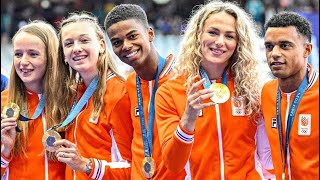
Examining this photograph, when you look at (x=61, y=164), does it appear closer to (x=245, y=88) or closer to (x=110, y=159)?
(x=110, y=159)

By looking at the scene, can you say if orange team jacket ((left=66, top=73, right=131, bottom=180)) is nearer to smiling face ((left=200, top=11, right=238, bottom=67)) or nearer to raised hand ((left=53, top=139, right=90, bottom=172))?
raised hand ((left=53, top=139, right=90, bottom=172))

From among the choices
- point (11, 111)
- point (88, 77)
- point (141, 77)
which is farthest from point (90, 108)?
point (11, 111)

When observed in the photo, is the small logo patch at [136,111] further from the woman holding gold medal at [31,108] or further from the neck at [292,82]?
the neck at [292,82]

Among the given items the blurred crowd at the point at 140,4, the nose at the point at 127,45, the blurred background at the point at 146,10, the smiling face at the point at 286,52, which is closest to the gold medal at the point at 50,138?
the nose at the point at 127,45

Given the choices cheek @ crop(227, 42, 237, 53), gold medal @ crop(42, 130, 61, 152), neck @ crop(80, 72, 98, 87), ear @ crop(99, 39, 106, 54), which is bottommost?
gold medal @ crop(42, 130, 61, 152)

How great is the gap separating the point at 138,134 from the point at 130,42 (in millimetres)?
586

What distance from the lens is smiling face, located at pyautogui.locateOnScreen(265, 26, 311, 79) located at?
11.9 ft

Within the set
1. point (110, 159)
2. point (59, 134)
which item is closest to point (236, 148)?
point (110, 159)

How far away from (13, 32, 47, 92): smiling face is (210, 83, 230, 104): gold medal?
1.44m

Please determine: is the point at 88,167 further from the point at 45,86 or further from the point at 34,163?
the point at 45,86

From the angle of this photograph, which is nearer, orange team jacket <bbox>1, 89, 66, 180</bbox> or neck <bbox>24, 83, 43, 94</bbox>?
Result: orange team jacket <bbox>1, 89, 66, 180</bbox>

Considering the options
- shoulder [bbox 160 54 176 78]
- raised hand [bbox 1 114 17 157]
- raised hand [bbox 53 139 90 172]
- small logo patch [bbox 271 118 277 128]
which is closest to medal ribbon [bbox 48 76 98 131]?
raised hand [bbox 53 139 90 172]

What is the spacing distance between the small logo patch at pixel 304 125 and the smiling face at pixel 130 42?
1079mm

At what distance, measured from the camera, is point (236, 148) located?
3748mm
